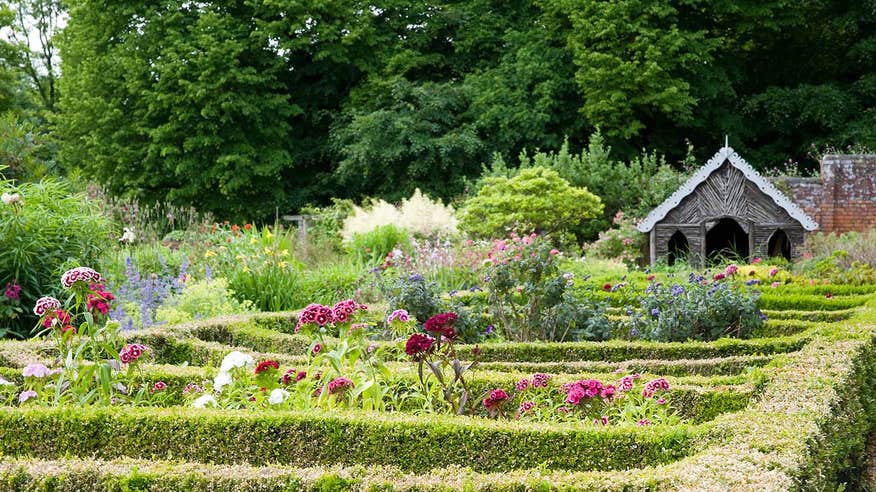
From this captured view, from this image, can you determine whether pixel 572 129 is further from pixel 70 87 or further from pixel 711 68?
pixel 70 87

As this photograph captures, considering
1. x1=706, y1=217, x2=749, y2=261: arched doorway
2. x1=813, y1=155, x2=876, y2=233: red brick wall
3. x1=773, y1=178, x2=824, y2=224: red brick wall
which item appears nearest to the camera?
x1=813, y1=155, x2=876, y2=233: red brick wall

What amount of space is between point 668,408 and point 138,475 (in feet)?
8.22

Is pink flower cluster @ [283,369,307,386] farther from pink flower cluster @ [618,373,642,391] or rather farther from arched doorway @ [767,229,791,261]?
arched doorway @ [767,229,791,261]

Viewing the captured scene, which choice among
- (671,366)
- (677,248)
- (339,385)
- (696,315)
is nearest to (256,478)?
(339,385)

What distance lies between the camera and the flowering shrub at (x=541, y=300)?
22.7 feet

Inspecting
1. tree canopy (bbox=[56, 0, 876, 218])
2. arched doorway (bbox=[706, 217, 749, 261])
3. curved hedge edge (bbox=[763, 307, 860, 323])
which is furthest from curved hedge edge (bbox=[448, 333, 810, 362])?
tree canopy (bbox=[56, 0, 876, 218])

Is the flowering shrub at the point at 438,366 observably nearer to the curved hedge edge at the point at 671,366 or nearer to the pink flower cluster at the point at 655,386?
the pink flower cluster at the point at 655,386

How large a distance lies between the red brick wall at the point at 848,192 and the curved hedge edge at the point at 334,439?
1297 cm

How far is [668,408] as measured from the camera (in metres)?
4.49

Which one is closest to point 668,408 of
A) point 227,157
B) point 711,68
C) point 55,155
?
point 227,157

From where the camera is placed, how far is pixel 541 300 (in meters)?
6.96

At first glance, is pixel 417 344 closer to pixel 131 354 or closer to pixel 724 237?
pixel 131 354

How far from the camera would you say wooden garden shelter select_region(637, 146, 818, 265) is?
13820mm

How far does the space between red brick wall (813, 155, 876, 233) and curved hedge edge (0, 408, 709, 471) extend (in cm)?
1297
